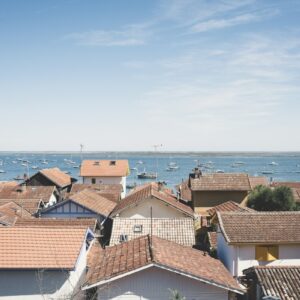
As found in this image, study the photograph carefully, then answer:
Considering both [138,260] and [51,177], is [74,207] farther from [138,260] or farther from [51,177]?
[51,177]

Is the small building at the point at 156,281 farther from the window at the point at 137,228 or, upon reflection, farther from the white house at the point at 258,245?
the window at the point at 137,228

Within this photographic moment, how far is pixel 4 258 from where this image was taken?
747 inches

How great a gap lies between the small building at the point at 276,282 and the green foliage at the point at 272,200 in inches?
821

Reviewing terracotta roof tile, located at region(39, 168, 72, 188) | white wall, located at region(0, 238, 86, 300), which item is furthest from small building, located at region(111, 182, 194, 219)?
terracotta roof tile, located at region(39, 168, 72, 188)

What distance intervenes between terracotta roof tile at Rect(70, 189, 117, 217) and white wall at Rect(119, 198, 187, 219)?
253 centimetres

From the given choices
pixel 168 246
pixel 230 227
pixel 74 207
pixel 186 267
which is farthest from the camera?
pixel 74 207

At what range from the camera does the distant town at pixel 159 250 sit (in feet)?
59.0

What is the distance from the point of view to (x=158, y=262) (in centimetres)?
1775

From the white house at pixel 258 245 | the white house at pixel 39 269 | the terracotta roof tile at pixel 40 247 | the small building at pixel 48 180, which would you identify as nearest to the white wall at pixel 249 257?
the white house at pixel 258 245

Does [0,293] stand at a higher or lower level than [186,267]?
lower

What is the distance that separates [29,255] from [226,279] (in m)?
8.27

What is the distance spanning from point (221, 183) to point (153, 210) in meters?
9.49

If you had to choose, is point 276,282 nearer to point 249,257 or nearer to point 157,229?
point 249,257

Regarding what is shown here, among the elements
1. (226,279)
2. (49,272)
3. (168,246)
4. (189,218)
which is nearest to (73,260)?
(49,272)
